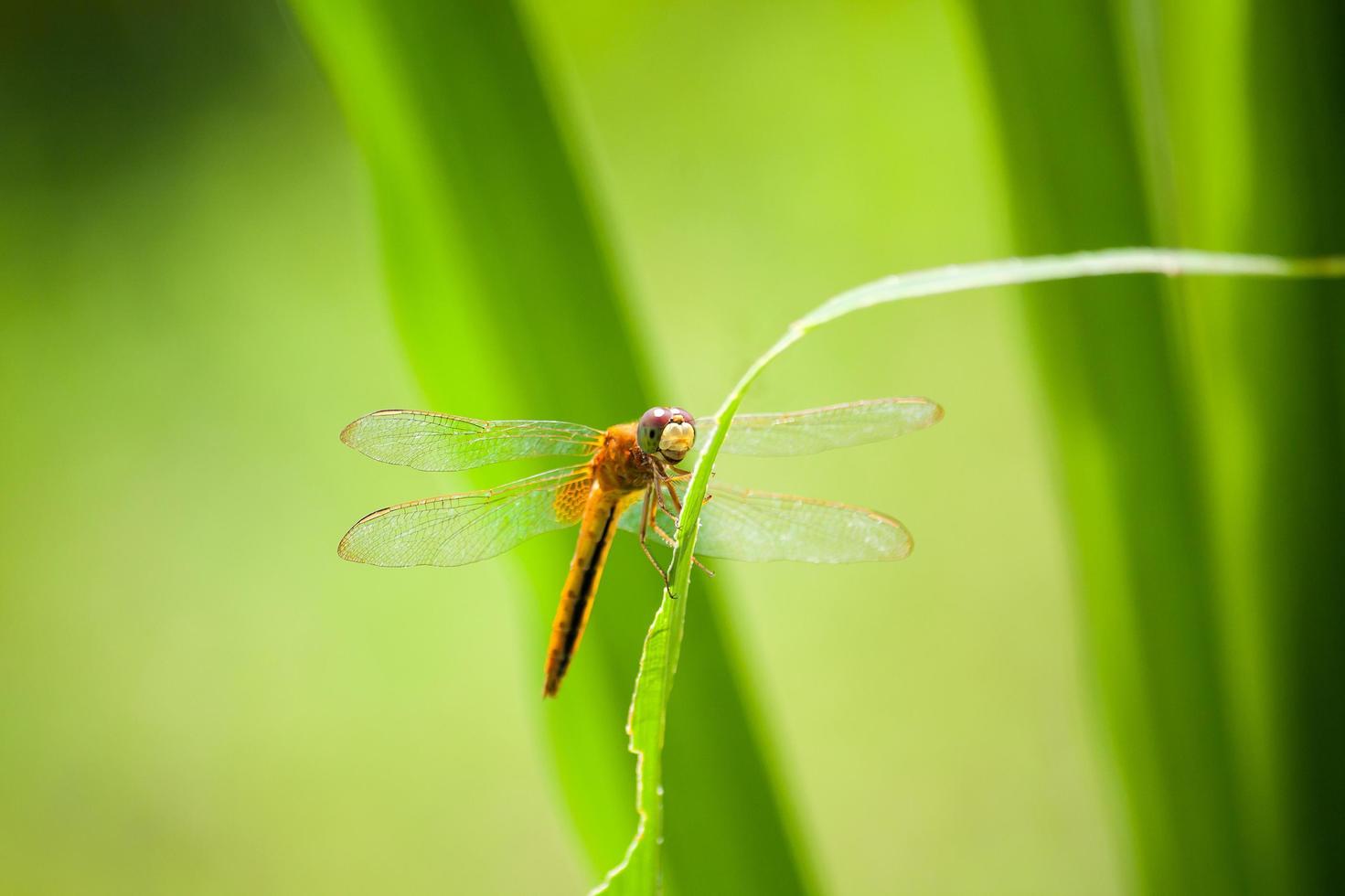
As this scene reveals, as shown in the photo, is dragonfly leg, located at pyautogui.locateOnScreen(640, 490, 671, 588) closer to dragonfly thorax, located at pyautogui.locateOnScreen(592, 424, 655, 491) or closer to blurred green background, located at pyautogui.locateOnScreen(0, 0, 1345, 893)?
dragonfly thorax, located at pyautogui.locateOnScreen(592, 424, 655, 491)

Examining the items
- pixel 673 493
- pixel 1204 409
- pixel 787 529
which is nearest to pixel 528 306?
pixel 673 493

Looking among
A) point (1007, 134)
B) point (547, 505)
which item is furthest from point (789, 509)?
point (1007, 134)

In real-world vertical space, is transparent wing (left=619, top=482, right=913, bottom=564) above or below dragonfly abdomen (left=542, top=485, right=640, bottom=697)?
below

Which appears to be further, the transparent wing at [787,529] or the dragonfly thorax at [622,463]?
the transparent wing at [787,529]

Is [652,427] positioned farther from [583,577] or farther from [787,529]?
[787,529]

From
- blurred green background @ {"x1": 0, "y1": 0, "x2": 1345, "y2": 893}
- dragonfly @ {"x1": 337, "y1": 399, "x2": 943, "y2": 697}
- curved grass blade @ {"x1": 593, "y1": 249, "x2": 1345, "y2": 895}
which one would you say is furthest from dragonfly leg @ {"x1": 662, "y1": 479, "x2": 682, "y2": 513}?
blurred green background @ {"x1": 0, "y1": 0, "x2": 1345, "y2": 893}

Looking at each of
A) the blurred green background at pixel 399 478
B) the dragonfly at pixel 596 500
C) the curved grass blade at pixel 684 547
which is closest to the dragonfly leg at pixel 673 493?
the dragonfly at pixel 596 500

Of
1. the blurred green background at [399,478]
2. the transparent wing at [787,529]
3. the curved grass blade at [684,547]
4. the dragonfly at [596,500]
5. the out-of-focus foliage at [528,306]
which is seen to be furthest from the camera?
the blurred green background at [399,478]

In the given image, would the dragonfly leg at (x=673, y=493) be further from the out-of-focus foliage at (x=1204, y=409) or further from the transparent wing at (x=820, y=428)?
the out-of-focus foliage at (x=1204, y=409)
